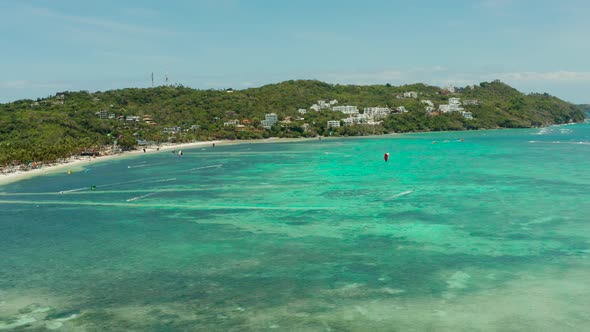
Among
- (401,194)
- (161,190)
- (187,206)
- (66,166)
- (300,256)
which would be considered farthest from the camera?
(66,166)

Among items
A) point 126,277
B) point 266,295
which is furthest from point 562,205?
point 126,277

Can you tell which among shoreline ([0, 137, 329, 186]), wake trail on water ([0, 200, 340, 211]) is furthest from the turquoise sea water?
A: shoreline ([0, 137, 329, 186])

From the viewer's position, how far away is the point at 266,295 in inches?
1121

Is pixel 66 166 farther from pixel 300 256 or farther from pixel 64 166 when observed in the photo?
pixel 300 256

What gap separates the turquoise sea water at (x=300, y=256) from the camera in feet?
84.0

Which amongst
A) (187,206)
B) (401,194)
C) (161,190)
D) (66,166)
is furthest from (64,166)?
(401,194)

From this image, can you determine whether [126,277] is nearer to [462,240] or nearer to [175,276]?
[175,276]

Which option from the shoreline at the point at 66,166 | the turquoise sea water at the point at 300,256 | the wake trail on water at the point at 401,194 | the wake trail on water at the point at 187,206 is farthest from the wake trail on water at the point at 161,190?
the shoreline at the point at 66,166

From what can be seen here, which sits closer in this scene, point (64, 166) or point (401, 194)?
point (401, 194)

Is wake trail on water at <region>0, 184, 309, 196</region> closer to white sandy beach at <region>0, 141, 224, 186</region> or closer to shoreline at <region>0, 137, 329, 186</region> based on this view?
shoreline at <region>0, 137, 329, 186</region>

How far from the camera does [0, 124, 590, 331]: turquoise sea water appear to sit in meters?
25.6

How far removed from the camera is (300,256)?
36.3m

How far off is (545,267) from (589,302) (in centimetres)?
633

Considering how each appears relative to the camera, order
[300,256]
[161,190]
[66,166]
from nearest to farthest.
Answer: [300,256] < [161,190] < [66,166]
